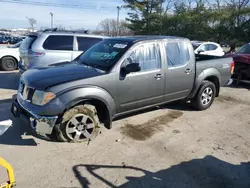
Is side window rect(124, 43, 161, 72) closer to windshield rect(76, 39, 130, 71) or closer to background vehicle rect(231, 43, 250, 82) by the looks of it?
windshield rect(76, 39, 130, 71)

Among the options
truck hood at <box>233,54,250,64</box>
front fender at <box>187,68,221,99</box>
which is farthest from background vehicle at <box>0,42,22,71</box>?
truck hood at <box>233,54,250,64</box>

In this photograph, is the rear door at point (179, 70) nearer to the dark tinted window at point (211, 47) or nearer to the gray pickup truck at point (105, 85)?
the gray pickup truck at point (105, 85)

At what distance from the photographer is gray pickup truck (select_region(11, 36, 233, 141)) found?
3.52m

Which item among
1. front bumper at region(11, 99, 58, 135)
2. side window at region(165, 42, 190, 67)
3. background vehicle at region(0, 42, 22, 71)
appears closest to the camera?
front bumper at region(11, 99, 58, 135)

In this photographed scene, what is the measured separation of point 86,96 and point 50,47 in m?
4.10

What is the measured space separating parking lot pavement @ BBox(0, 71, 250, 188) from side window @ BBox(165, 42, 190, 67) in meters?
1.22

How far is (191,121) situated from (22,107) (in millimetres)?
3325

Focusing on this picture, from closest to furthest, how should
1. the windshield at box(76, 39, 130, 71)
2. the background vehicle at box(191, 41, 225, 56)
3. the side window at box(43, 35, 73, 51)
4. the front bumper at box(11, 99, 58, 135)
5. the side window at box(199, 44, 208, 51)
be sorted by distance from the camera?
the front bumper at box(11, 99, 58, 135) → the windshield at box(76, 39, 130, 71) → the side window at box(43, 35, 73, 51) → the background vehicle at box(191, 41, 225, 56) → the side window at box(199, 44, 208, 51)

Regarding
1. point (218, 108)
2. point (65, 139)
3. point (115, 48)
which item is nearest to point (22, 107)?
point (65, 139)

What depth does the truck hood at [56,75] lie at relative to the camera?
360cm

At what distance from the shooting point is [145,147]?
3.85 meters

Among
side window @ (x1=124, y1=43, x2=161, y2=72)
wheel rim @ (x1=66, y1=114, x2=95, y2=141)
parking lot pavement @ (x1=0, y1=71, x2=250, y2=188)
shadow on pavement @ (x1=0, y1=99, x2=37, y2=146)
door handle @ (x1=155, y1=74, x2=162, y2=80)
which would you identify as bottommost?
parking lot pavement @ (x1=0, y1=71, x2=250, y2=188)

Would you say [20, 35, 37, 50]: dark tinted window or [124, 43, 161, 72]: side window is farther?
[20, 35, 37, 50]: dark tinted window

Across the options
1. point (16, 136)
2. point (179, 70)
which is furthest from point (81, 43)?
point (16, 136)
